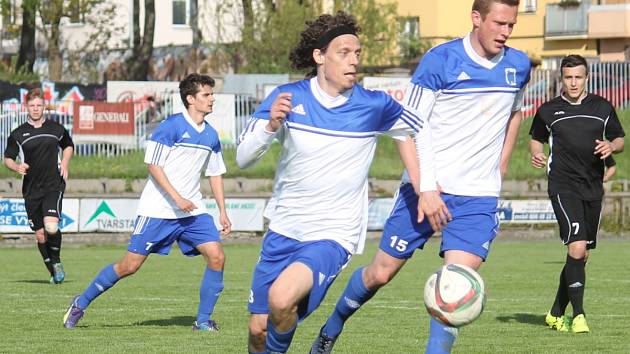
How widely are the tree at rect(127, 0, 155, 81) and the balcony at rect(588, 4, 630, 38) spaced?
15868 mm

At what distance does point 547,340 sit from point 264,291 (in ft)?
11.2

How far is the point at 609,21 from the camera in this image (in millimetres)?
49500

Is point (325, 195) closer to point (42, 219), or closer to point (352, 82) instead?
point (352, 82)

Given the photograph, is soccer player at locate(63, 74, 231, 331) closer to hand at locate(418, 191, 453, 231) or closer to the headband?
hand at locate(418, 191, 453, 231)

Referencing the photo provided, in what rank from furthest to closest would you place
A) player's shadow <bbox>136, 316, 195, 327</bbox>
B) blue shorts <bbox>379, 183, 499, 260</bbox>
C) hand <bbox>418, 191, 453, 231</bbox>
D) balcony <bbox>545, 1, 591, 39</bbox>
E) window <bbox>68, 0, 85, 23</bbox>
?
balcony <bbox>545, 1, 591, 39</bbox>, window <bbox>68, 0, 85, 23</bbox>, player's shadow <bbox>136, 316, 195, 327</bbox>, blue shorts <bbox>379, 183, 499, 260</bbox>, hand <bbox>418, 191, 453, 231</bbox>

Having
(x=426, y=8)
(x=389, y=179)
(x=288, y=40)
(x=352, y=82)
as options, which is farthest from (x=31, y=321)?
(x=426, y=8)

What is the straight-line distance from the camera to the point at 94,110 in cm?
3369

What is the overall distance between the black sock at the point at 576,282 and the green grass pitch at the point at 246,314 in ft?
0.85

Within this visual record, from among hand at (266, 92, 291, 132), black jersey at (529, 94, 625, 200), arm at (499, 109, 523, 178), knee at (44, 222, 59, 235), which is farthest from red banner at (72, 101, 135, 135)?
hand at (266, 92, 291, 132)

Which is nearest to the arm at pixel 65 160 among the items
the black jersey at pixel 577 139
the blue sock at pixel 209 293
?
the blue sock at pixel 209 293

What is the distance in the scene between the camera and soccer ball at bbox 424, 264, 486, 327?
25.0 feet

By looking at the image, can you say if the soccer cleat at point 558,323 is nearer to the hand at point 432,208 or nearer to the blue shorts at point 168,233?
the blue shorts at point 168,233

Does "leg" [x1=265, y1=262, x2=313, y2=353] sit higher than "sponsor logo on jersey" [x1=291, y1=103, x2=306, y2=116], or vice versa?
"sponsor logo on jersey" [x1=291, y1=103, x2=306, y2=116]

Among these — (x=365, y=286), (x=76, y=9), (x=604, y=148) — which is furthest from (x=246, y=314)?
(x=76, y=9)
